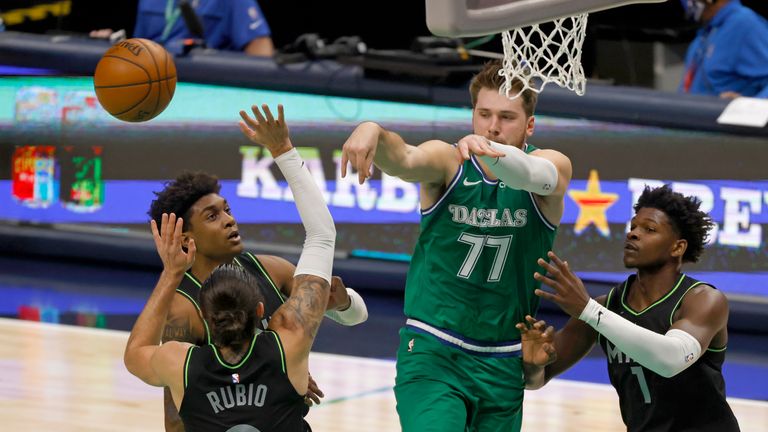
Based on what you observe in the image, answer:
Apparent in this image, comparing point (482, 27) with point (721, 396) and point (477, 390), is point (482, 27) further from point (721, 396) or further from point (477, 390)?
point (721, 396)

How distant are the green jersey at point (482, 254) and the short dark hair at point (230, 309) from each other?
A: 0.88 meters

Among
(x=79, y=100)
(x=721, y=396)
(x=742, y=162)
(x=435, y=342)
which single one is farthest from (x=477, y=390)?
(x=79, y=100)

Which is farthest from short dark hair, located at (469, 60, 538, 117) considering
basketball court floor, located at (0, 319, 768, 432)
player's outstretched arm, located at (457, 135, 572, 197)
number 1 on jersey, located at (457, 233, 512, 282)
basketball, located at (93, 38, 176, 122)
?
basketball court floor, located at (0, 319, 768, 432)

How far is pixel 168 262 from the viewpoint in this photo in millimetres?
4422

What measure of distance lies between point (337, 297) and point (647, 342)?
1.12 meters

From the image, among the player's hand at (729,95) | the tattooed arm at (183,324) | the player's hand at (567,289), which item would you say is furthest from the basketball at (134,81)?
the player's hand at (729,95)

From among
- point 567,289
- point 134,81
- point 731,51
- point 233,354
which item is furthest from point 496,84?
point 731,51

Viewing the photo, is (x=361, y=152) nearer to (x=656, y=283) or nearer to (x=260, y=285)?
(x=260, y=285)

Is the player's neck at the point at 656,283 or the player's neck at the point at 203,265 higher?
the player's neck at the point at 656,283

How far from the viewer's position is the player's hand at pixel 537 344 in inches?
193

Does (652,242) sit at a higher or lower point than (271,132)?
lower

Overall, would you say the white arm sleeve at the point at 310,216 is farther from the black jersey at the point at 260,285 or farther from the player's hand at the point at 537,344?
the player's hand at the point at 537,344

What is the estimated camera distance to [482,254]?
16.2 ft

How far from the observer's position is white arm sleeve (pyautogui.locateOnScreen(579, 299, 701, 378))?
4.71 metres
